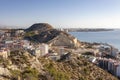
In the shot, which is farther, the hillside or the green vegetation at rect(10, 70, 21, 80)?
the hillside


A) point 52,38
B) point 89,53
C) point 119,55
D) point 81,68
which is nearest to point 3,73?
point 81,68

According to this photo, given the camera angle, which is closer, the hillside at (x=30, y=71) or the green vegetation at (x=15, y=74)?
the green vegetation at (x=15, y=74)

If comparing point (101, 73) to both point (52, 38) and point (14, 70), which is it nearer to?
point (14, 70)

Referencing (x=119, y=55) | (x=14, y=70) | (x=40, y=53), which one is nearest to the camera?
(x=14, y=70)

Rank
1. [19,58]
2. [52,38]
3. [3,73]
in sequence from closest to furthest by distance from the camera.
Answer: [3,73] → [19,58] → [52,38]

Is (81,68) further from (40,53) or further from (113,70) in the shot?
(40,53)

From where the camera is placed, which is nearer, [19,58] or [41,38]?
[19,58]

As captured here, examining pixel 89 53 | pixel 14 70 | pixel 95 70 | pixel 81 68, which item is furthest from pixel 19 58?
pixel 89 53

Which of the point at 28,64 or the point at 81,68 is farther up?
the point at 28,64

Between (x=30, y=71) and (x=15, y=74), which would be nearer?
(x=15, y=74)
